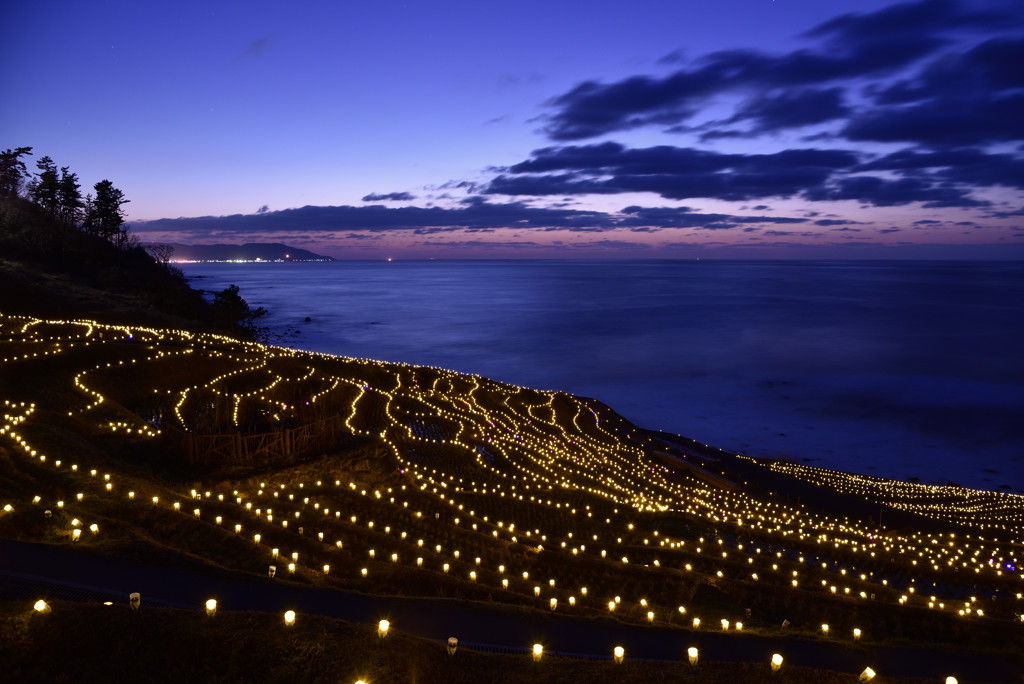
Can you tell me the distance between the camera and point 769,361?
146 ft

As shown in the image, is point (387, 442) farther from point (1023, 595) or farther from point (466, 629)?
point (1023, 595)

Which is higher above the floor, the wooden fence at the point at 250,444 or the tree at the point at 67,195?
the tree at the point at 67,195

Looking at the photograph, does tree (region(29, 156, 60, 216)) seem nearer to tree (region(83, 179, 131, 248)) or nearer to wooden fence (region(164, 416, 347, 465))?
tree (region(83, 179, 131, 248))

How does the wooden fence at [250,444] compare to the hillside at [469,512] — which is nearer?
the hillside at [469,512]

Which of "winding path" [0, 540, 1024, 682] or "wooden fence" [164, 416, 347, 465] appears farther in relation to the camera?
"wooden fence" [164, 416, 347, 465]

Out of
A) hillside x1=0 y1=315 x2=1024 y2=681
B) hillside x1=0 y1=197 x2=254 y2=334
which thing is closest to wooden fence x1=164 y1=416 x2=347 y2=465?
Answer: hillside x1=0 y1=315 x2=1024 y2=681

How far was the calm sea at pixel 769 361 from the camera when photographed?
1042 inches

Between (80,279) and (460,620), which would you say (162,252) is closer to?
(80,279)

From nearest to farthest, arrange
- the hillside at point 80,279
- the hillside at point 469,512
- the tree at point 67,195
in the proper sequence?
the hillside at point 469,512 < the hillside at point 80,279 < the tree at point 67,195

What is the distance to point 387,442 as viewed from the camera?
14.0 meters

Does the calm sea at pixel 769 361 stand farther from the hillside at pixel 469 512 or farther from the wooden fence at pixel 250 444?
the wooden fence at pixel 250 444

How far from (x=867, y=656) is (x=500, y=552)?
4.77m

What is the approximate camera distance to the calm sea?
26.5 m

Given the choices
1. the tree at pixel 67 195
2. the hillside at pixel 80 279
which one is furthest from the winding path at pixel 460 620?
the tree at pixel 67 195
